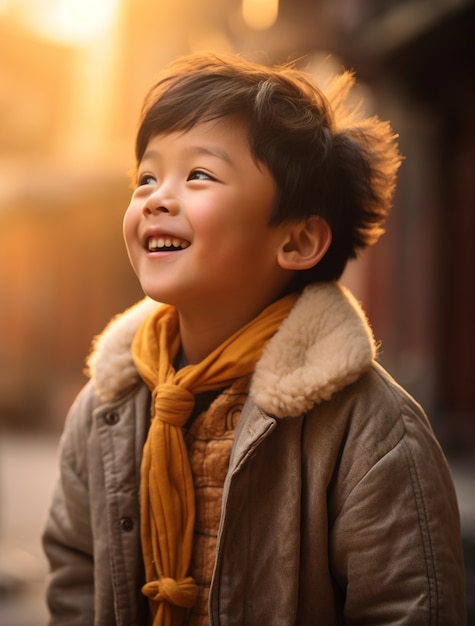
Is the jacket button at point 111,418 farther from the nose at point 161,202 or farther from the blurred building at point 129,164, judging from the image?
the blurred building at point 129,164

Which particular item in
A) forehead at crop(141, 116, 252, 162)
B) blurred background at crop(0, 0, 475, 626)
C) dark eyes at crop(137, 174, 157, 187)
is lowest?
dark eyes at crop(137, 174, 157, 187)

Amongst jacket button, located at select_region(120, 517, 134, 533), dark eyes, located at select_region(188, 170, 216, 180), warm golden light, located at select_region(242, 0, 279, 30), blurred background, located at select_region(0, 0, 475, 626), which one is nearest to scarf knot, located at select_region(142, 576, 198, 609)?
jacket button, located at select_region(120, 517, 134, 533)

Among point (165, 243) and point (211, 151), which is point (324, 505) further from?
point (211, 151)

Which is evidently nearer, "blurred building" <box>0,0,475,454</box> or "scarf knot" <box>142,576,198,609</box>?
"scarf knot" <box>142,576,198,609</box>

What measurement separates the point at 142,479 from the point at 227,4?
24.0 ft

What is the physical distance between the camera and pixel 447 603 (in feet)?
5.49

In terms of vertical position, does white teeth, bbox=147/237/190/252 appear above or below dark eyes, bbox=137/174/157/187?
below

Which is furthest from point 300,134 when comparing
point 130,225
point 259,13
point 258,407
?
point 259,13

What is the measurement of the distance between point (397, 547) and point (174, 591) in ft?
1.69

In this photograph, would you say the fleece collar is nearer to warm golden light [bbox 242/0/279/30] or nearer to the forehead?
the forehead

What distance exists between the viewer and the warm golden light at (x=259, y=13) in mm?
7859

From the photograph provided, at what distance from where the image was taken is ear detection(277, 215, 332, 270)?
1.85 m

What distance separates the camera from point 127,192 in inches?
426

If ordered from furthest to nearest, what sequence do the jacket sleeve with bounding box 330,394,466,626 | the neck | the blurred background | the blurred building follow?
the blurred building
the blurred background
the neck
the jacket sleeve with bounding box 330,394,466,626
